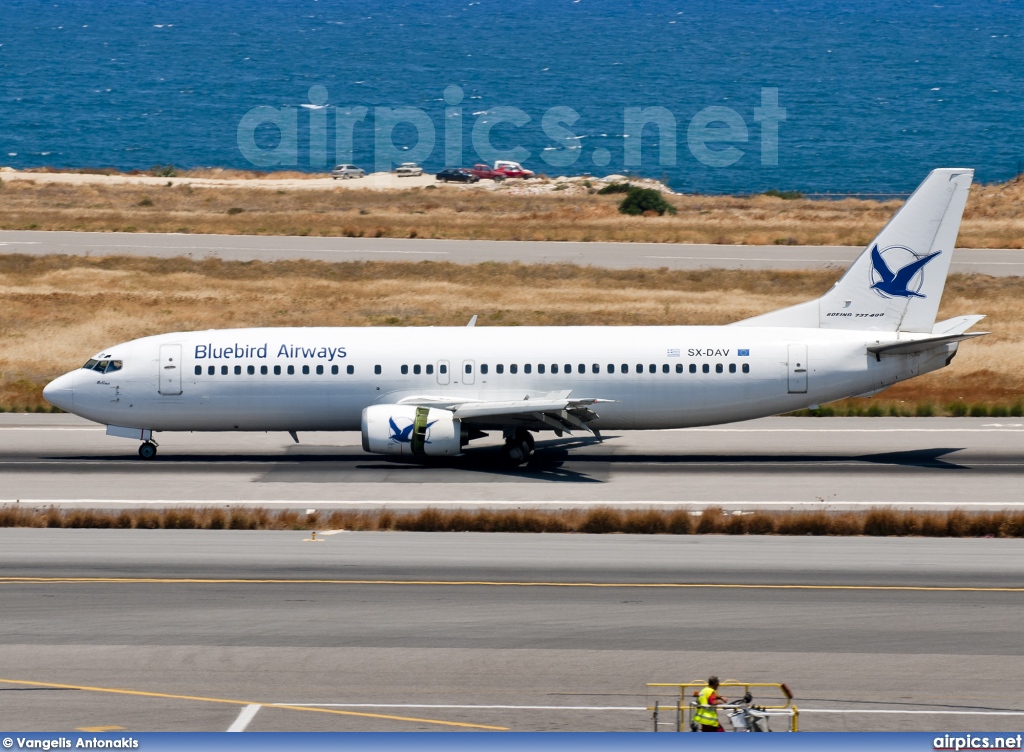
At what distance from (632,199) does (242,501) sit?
7354 cm

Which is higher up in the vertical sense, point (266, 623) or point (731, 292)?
point (731, 292)

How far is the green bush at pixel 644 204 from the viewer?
103625mm

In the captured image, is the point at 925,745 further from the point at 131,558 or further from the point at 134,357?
the point at 134,357

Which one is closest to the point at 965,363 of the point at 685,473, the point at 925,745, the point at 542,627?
the point at 685,473

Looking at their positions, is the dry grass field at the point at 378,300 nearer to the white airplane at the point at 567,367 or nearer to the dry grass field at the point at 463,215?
the dry grass field at the point at 463,215

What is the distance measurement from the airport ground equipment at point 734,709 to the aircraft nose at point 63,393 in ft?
84.1

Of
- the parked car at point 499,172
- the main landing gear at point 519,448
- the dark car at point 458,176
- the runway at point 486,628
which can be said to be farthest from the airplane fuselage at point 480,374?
the parked car at point 499,172

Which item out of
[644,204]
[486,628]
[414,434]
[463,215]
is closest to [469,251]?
[463,215]

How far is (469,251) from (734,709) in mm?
64788

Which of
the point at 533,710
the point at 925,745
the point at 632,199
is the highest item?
the point at 632,199

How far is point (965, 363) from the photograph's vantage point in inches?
2189

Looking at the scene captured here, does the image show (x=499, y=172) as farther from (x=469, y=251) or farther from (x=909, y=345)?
(x=909, y=345)

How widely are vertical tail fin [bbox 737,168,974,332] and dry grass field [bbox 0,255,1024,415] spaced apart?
13.5 metres

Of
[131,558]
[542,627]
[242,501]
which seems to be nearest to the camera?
[542,627]
